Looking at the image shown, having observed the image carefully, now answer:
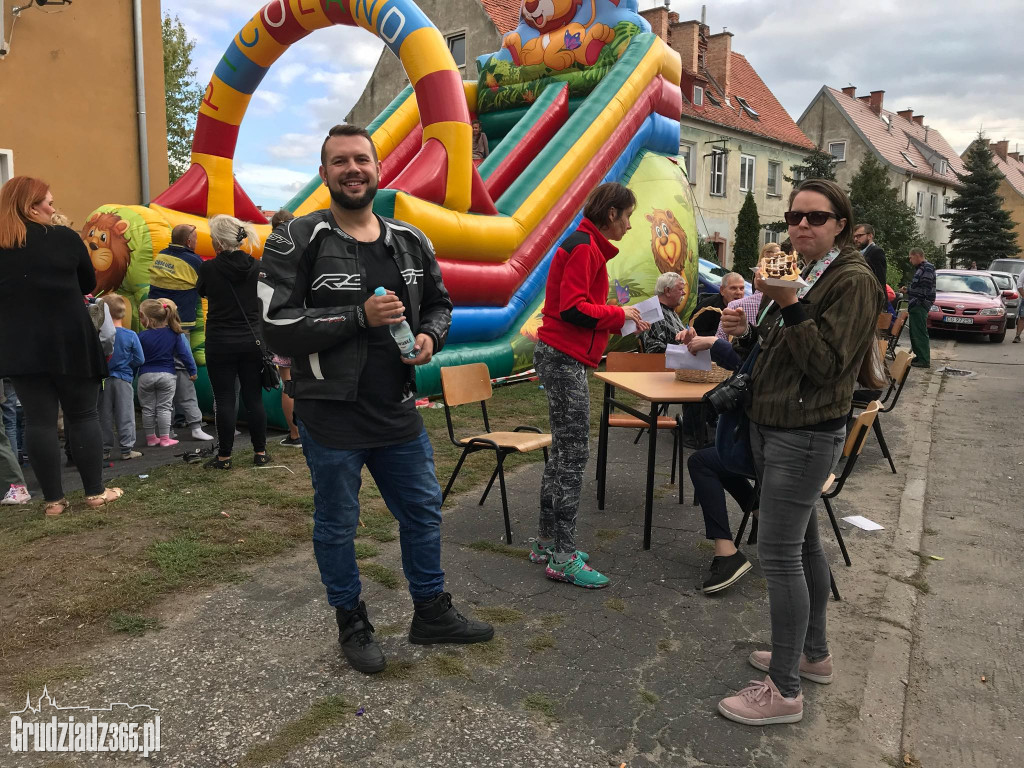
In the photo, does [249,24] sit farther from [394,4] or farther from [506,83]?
[506,83]

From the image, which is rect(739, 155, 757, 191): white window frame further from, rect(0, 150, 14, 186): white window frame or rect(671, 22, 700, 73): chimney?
rect(0, 150, 14, 186): white window frame

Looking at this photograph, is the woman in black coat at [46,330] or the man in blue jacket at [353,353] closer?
the man in blue jacket at [353,353]

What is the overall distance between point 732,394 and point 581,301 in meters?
0.95

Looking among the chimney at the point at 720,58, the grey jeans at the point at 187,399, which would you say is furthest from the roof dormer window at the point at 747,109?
the grey jeans at the point at 187,399

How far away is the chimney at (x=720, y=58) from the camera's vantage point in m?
30.7

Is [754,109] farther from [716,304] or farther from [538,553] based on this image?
[538,553]

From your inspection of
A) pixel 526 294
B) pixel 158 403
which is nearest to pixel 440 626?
pixel 158 403

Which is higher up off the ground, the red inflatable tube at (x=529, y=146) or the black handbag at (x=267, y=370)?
the red inflatable tube at (x=529, y=146)

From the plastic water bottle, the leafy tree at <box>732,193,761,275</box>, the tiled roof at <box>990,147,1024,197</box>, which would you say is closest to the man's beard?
the plastic water bottle

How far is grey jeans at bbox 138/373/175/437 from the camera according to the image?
6.64 m

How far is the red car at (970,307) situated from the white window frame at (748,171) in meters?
13.4

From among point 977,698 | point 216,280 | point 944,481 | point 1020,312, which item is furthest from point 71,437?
point 1020,312

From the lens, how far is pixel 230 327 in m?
5.81

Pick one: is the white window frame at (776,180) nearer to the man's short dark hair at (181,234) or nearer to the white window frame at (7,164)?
the white window frame at (7,164)
